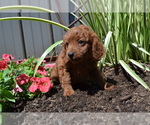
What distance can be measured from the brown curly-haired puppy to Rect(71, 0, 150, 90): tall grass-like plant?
0.33m

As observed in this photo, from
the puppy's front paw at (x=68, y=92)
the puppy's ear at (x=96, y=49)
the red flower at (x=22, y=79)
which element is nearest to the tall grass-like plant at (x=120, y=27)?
the puppy's ear at (x=96, y=49)

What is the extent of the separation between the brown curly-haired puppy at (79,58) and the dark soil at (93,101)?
7 cm

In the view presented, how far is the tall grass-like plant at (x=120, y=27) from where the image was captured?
139 centimetres

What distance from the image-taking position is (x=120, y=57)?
1473 mm

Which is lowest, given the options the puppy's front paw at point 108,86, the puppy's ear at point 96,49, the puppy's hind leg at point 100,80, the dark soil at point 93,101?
the dark soil at point 93,101

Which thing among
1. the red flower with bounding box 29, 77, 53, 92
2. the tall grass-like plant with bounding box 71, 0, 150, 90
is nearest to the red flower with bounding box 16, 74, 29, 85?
the red flower with bounding box 29, 77, 53, 92

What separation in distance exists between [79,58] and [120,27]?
646mm

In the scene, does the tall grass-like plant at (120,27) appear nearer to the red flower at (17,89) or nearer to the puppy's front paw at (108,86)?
the puppy's front paw at (108,86)

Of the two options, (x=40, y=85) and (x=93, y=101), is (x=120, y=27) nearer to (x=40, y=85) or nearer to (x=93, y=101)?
(x=93, y=101)

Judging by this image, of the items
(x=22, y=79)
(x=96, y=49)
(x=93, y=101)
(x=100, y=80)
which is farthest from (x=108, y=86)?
(x=22, y=79)

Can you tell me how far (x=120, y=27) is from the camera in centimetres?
141

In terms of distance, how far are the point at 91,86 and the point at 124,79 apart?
297mm

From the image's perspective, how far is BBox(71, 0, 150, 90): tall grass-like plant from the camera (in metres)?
1.39

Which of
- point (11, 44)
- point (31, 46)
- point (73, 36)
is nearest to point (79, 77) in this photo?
point (73, 36)
